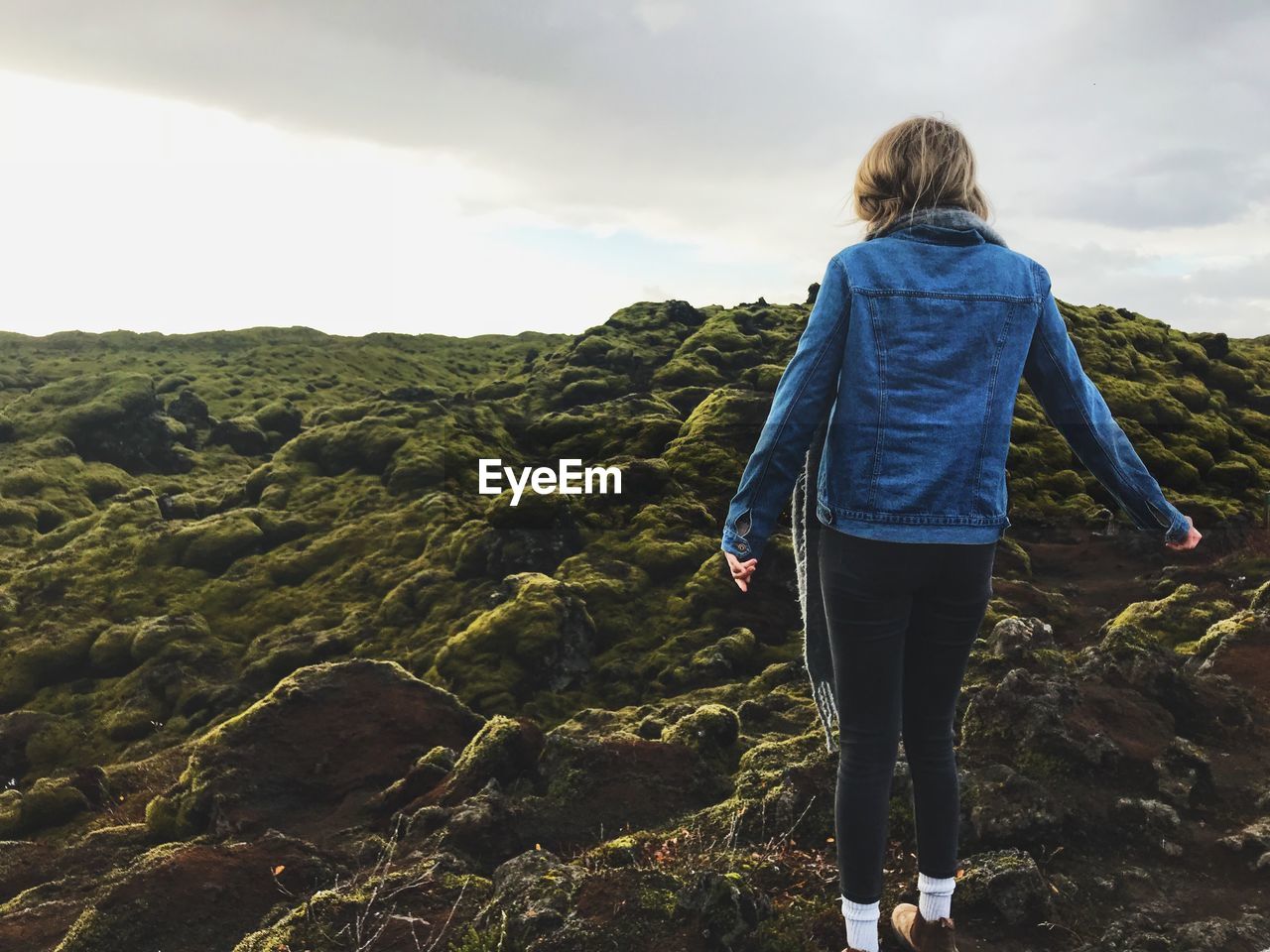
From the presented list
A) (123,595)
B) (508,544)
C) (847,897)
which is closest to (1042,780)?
(847,897)

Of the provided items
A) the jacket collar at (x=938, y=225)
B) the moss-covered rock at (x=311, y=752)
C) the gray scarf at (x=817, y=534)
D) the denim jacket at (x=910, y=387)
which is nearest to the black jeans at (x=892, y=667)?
the denim jacket at (x=910, y=387)

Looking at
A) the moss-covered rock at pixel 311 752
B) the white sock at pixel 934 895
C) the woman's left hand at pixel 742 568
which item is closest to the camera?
the woman's left hand at pixel 742 568

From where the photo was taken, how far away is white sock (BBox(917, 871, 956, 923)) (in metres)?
3.60

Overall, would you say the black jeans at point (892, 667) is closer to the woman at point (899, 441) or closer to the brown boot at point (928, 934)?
the woman at point (899, 441)

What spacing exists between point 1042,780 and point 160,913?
231 inches

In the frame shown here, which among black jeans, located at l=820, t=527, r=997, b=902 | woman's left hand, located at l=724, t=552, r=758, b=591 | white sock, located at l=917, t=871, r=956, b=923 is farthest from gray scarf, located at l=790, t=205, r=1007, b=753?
white sock, located at l=917, t=871, r=956, b=923

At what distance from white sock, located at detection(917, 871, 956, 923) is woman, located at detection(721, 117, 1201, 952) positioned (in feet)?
1.05

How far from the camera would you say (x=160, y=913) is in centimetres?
563

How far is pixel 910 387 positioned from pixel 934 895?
7.11 feet

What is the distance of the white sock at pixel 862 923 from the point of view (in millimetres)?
3418

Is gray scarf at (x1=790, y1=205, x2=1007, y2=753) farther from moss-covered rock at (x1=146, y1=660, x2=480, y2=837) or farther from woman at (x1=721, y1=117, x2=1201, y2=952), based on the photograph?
moss-covered rock at (x1=146, y1=660, x2=480, y2=837)

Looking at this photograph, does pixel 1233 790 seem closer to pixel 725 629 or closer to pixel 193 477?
pixel 725 629

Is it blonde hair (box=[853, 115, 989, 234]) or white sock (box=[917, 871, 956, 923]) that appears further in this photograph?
white sock (box=[917, 871, 956, 923])

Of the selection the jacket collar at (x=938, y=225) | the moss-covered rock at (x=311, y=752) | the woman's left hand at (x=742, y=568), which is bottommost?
the moss-covered rock at (x=311, y=752)
